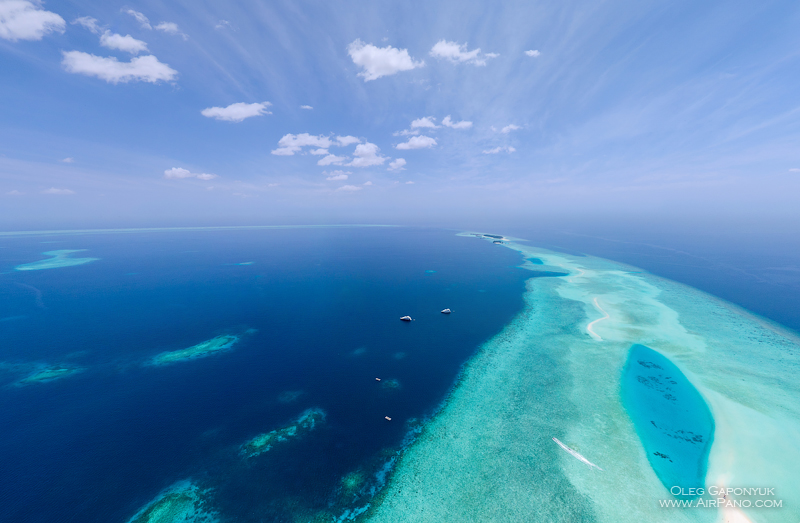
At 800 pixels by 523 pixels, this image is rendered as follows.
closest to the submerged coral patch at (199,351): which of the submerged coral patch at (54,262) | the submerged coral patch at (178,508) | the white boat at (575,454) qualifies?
the submerged coral patch at (178,508)

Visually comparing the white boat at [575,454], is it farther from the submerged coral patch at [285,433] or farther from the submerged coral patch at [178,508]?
the submerged coral patch at [178,508]

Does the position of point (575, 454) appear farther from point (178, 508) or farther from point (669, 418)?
point (178, 508)

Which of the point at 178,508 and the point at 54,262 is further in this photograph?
A: the point at 54,262

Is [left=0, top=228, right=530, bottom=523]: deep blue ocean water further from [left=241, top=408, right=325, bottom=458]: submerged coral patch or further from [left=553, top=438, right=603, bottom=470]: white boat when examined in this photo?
[left=553, top=438, right=603, bottom=470]: white boat

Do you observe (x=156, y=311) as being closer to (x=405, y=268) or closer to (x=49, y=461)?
(x=49, y=461)

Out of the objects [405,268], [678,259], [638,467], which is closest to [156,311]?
[405,268]

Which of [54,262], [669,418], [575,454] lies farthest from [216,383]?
[54,262]
